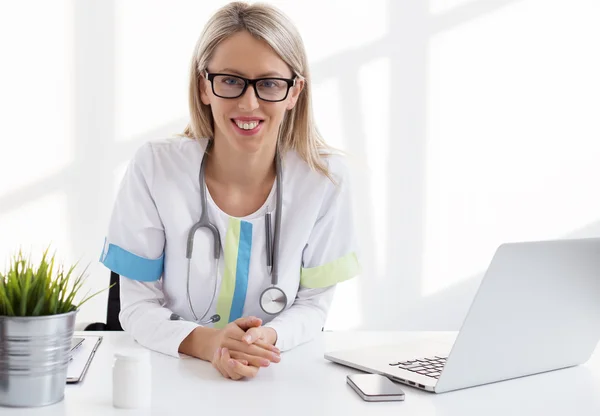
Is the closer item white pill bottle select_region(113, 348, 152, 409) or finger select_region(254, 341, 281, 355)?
white pill bottle select_region(113, 348, 152, 409)

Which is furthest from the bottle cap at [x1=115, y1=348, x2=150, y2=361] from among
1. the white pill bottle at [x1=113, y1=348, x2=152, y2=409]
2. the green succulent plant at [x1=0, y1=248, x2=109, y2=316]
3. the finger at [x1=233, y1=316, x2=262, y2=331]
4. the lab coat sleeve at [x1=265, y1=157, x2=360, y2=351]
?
the lab coat sleeve at [x1=265, y1=157, x2=360, y2=351]

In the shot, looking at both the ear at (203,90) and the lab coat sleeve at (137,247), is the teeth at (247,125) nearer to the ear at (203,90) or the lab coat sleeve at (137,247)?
the ear at (203,90)

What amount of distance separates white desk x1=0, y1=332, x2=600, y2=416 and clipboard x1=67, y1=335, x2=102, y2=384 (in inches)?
0.5

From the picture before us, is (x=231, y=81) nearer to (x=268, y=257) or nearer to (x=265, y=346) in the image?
(x=268, y=257)

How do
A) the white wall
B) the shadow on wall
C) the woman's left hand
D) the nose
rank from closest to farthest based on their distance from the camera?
the woman's left hand < the nose < the white wall < the shadow on wall

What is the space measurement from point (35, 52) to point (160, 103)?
60 centimetres

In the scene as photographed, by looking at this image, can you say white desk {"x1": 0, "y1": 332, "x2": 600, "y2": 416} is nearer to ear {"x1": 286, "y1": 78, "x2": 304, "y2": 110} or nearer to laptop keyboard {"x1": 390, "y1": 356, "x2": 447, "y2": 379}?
laptop keyboard {"x1": 390, "y1": 356, "x2": 447, "y2": 379}

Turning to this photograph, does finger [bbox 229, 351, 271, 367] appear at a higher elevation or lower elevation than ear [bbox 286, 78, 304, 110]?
lower

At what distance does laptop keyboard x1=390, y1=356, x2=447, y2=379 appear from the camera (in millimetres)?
1292

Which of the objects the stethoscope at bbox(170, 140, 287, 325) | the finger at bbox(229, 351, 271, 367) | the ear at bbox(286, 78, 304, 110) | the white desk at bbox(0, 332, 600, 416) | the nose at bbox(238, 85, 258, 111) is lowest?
the white desk at bbox(0, 332, 600, 416)

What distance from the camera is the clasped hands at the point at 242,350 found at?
4.16 ft

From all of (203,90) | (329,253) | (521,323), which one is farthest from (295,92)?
(521,323)

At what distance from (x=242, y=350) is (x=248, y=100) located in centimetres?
59

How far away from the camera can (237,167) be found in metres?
1.84
